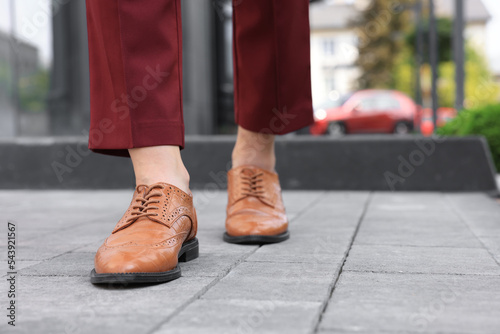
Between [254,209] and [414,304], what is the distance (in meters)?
0.94

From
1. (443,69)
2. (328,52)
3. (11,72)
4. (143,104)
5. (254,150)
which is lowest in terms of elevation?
(254,150)

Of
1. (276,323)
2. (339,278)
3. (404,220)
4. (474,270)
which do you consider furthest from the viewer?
(404,220)

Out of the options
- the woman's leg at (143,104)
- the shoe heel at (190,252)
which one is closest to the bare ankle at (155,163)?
the woman's leg at (143,104)

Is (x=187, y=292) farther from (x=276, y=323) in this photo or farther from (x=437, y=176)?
(x=437, y=176)

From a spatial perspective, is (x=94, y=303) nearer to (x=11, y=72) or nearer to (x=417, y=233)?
(x=417, y=233)

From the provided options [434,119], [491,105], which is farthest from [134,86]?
[434,119]

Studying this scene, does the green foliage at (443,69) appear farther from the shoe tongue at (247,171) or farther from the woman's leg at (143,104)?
the woman's leg at (143,104)

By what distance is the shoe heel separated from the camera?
1.74 metres

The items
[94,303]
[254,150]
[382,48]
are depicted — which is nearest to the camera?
[94,303]

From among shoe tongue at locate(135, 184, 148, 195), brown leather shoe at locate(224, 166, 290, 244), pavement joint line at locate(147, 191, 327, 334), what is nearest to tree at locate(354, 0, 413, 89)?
brown leather shoe at locate(224, 166, 290, 244)

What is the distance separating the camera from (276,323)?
1138mm

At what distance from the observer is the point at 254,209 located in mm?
2139

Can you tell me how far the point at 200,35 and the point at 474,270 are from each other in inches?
371

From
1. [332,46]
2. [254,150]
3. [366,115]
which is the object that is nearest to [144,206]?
[254,150]
